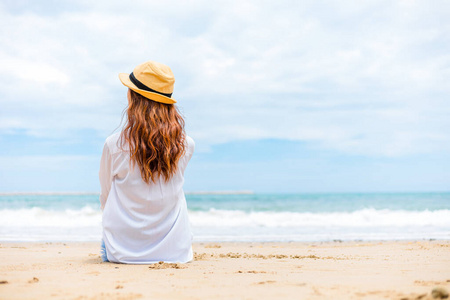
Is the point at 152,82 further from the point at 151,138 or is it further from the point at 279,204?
the point at 279,204

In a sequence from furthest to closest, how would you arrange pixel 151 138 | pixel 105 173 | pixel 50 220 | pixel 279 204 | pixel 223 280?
1. pixel 279 204
2. pixel 50 220
3. pixel 105 173
4. pixel 151 138
5. pixel 223 280

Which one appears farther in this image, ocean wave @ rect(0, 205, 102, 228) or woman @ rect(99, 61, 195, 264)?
ocean wave @ rect(0, 205, 102, 228)

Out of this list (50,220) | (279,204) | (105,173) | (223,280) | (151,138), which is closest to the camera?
(223,280)

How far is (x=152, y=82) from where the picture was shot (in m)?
3.28

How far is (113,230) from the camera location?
10.9 ft

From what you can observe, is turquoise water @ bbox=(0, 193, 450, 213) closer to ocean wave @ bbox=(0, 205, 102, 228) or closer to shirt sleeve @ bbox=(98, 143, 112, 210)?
ocean wave @ bbox=(0, 205, 102, 228)

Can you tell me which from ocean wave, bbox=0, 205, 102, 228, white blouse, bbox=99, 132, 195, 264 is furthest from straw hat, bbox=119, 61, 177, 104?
ocean wave, bbox=0, 205, 102, 228

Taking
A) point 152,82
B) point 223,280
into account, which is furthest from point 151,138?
point 223,280

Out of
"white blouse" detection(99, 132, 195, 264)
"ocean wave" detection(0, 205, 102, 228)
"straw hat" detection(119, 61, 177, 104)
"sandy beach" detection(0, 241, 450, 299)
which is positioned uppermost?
"straw hat" detection(119, 61, 177, 104)

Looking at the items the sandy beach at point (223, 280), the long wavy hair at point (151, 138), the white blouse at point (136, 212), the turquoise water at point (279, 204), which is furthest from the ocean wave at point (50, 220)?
the long wavy hair at point (151, 138)

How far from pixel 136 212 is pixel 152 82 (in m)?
1.04

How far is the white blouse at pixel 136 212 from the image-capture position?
10.7ft

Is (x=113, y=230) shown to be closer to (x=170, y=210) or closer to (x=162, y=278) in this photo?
(x=170, y=210)

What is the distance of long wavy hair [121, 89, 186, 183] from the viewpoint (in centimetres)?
322
